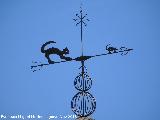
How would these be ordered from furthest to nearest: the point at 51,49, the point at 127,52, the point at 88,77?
the point at 127,52 → the point at 51,49 → the point at 88,77

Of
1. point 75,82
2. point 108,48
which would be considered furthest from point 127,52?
point 75,82

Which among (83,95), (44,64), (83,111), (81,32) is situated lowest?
(83,111)

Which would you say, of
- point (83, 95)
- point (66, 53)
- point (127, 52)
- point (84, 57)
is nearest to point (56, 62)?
point (66, 53)

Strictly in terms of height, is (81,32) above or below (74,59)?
above

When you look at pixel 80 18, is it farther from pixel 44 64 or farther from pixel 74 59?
pixel 44 64

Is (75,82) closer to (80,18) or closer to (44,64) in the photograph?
(44,64)

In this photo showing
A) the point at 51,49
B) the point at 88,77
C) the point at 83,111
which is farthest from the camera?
the point at 51,49

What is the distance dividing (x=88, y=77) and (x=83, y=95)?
17.2 inches

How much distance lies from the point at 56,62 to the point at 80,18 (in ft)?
4.17

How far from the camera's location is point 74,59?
16.4 ft

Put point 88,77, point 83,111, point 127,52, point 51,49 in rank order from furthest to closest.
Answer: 1. point 127,52
2. point 51,49
3. point 88,77
4. point 83,111

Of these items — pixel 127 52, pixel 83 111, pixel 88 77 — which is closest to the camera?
A: pixel 83 111

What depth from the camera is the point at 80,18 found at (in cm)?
549

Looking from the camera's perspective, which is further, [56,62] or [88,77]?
[56,62]
